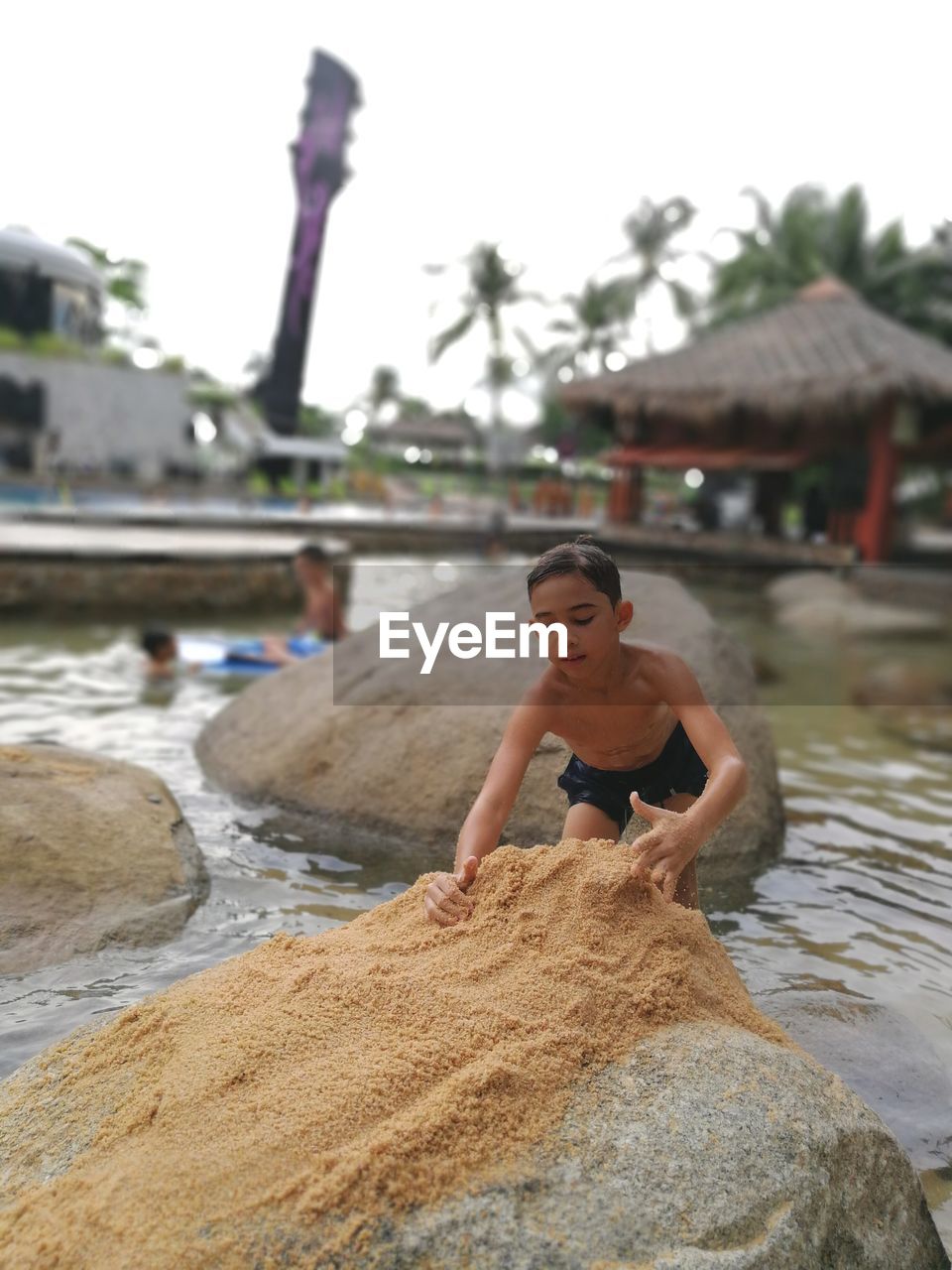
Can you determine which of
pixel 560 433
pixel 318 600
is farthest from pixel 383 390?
pixel 318 600

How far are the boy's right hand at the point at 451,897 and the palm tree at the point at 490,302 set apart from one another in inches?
1467

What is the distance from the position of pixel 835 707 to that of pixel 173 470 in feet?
78.6

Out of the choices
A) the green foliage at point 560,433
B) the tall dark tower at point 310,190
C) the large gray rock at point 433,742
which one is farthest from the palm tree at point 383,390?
the large gray rock at point 433,742

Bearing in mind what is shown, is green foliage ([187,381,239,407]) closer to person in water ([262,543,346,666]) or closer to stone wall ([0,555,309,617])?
stone wall ([0,555,309,617])

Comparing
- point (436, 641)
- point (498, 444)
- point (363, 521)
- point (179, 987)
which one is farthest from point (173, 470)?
point (179, 987)

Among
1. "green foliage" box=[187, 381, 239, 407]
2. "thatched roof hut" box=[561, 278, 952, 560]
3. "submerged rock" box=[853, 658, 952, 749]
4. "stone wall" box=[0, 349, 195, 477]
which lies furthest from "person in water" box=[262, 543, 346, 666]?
"green foliage" box=[187, 381, 239, 407]

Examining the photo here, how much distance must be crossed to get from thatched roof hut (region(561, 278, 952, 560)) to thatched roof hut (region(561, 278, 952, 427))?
2cm

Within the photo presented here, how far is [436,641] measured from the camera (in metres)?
5.59

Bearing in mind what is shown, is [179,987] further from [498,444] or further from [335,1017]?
[498,444]

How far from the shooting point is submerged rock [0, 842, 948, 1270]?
1924 mm

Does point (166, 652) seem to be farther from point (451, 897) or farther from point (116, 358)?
point (116, 358)

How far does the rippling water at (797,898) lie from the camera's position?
3238mm

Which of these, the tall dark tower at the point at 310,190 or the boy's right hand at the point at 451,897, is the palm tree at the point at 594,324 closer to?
the tall dark tower at the point at 310,190

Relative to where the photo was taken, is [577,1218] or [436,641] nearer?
[577,1218]
